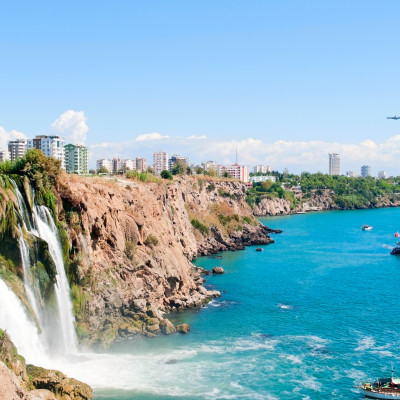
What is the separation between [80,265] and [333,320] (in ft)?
82.9

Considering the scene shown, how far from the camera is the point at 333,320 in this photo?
169ft

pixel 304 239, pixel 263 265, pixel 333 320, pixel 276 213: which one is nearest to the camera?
pixel 333 320

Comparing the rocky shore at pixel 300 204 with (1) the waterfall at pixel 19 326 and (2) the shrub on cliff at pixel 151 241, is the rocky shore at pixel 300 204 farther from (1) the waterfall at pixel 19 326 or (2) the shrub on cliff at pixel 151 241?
(1) the waterfall at pixel 19 326

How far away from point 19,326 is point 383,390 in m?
24.8

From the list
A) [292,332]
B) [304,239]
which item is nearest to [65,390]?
[292,332]

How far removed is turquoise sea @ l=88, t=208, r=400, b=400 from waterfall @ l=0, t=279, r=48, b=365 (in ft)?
15.0

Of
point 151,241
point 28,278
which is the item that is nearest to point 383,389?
point 28,278

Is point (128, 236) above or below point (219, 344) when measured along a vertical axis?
above

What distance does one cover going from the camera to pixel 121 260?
170 ft

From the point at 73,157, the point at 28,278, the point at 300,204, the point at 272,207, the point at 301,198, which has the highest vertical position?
the point at 73,157

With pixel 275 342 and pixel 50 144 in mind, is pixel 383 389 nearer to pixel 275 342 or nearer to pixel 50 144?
pixel 275 342

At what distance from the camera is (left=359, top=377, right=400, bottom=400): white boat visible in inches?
1378

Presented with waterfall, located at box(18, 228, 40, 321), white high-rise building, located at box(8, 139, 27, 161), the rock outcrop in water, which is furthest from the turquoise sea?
white high-rise building, located at box(8, 139, 27, 161)

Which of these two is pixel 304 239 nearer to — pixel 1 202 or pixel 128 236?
pixel 128 236
